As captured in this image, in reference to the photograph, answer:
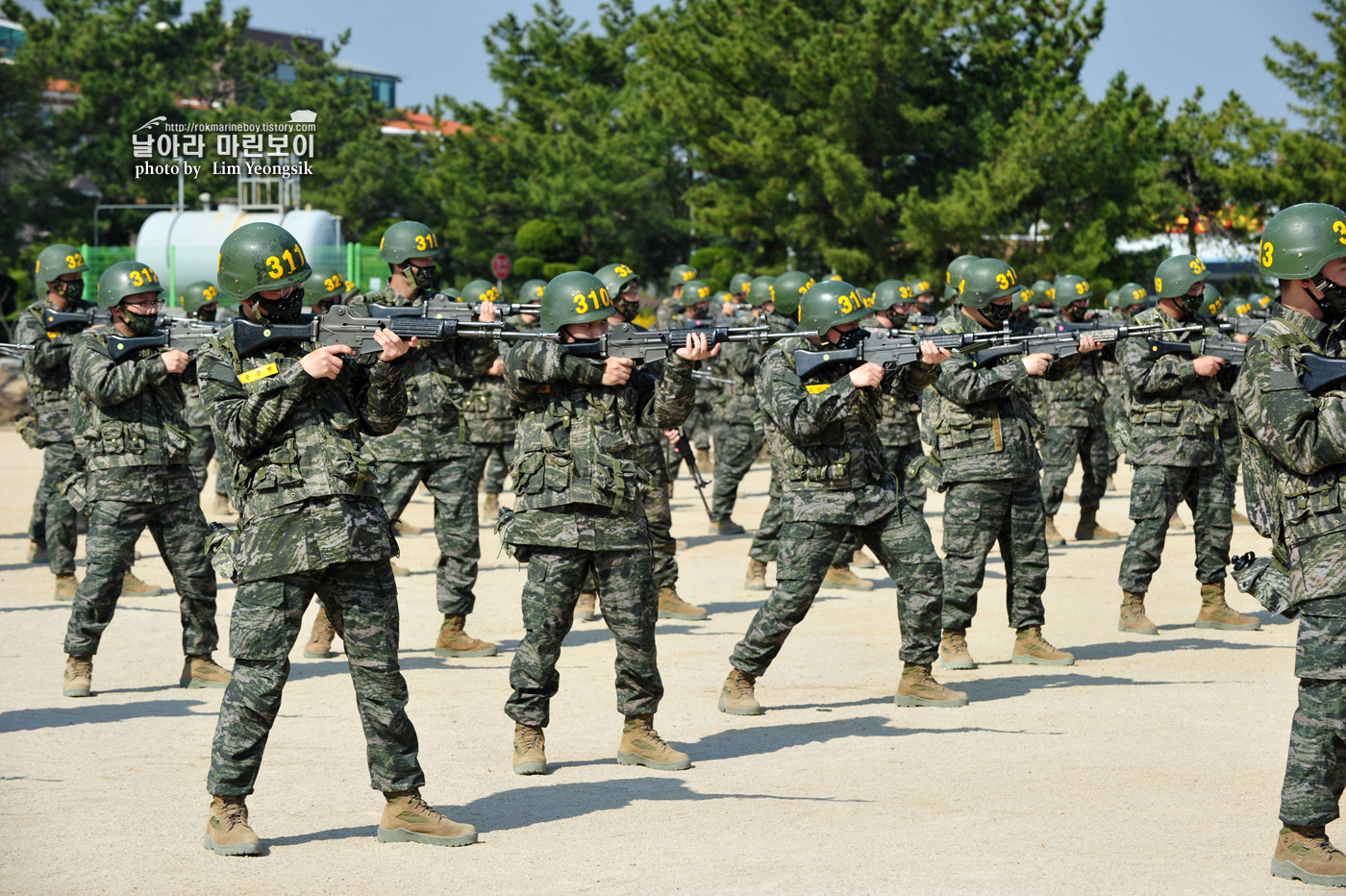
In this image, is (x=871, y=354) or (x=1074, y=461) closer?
(x=871, y=354)

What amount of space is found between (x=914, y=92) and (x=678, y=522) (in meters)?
18.5

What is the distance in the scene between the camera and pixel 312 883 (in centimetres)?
515

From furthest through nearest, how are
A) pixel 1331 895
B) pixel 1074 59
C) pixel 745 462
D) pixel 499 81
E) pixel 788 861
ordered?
pixel 499 81 → pixel 1074 59 → pixel 745 462 → pixel 788 861 → pixel 1331 895

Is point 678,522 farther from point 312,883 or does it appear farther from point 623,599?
point 312,883

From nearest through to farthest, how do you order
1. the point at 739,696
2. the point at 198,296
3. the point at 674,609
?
the point at 739,696
the point at 674,609
the point at 198,296

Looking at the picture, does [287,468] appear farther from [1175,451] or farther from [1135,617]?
[1135,617]

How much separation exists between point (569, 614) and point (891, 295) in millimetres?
7059

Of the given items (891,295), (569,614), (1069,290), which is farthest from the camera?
(1069,290)

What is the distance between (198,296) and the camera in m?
14.3

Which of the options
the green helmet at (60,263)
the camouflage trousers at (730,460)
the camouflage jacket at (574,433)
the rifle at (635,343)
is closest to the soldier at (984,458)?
the rifle at (635,343)

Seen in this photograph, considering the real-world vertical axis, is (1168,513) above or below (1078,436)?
below

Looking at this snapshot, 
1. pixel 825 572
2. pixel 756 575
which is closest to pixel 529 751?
pixel 825 572

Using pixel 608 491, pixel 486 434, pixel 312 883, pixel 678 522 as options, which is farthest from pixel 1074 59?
pixel 312 883

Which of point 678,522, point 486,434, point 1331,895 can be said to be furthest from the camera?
point 678,522
